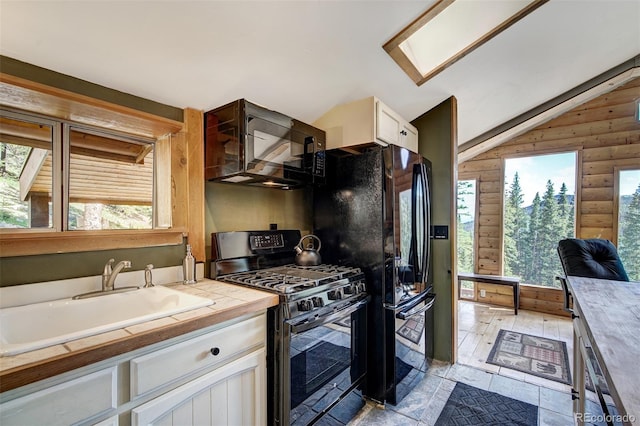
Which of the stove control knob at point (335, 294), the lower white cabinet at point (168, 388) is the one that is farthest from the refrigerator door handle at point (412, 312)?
the lower white cabinet at point (168, 388)

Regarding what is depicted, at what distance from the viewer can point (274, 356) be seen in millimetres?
1480

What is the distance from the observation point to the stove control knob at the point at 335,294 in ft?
5.68

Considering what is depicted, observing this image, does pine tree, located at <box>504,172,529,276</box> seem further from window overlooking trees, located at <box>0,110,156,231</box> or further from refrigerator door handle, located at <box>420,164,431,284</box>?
window overlooking trees, located at <box>0,110,156,231</box>

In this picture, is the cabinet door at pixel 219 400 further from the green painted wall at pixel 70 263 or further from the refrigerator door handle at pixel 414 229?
the refrigerator door handle at pixel 414 229

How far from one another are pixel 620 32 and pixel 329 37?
2709 millimetres

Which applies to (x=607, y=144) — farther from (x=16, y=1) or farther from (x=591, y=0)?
(x=16, y=1)

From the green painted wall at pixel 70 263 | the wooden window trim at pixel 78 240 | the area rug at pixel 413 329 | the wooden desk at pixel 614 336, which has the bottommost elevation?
the area rug at pixel 413 329

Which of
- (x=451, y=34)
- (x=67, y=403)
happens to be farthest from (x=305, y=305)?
(x=451, y=34)

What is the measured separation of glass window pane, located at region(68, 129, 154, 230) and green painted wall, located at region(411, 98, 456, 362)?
231 cm

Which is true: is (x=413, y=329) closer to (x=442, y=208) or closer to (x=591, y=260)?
(x=442, y=208)

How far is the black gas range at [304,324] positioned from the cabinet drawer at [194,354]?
123 mm

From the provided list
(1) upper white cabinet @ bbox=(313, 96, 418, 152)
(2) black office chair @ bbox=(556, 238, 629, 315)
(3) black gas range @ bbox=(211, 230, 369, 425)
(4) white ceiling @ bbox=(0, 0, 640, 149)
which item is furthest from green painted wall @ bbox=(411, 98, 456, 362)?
(3) black gas range @ bbox=(211, 230, 369, 425)

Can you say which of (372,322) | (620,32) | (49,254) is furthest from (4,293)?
(620,32)

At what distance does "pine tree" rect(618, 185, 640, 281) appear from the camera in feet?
11.7
